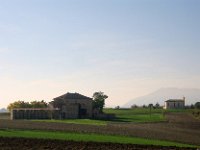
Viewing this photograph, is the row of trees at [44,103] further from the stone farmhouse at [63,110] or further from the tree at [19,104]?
the stone farmhouse at [63,110]

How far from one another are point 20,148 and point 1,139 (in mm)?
7082

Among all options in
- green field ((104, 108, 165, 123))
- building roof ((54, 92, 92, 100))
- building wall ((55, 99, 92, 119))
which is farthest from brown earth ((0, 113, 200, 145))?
building roof ((54, 92, 92, 100))

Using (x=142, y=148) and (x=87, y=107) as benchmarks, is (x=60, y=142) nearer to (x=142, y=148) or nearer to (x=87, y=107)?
(x=142, y=148)

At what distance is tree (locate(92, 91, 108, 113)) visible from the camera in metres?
133

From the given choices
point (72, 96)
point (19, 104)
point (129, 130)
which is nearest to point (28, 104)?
point (19, 104)

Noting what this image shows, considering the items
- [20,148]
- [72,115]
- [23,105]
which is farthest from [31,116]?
[20,148]

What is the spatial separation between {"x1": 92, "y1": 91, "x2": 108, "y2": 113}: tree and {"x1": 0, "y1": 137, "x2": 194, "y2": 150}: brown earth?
86735 millimetres

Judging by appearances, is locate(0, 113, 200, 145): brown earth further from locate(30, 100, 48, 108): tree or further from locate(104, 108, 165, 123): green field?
locate(30, 100, 48, 108): tree

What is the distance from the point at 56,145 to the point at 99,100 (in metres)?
95.1

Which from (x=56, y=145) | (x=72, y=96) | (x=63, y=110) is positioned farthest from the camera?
(x=72, y=96)

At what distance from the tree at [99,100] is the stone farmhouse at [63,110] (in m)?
11.2

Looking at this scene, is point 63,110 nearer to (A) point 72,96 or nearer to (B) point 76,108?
(B) point 76,108

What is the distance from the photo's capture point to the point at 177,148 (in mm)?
44656

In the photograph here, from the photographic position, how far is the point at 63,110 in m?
115
